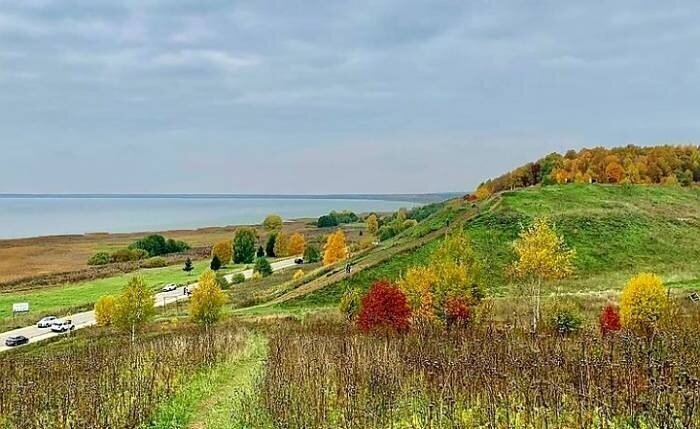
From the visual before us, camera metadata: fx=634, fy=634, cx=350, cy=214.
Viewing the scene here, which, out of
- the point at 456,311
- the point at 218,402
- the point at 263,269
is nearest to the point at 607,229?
the point at 456,311

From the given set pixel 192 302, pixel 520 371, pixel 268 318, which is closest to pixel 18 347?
pixel 192 302

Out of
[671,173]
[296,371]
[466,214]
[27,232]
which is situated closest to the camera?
[296,371]

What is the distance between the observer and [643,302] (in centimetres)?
2608

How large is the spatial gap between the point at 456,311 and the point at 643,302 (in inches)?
300

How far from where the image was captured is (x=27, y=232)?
19125 centimetres

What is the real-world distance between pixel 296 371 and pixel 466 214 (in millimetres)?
56174

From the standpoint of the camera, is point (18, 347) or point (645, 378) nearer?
point (645, 378)

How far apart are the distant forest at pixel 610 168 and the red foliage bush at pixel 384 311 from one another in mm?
71014

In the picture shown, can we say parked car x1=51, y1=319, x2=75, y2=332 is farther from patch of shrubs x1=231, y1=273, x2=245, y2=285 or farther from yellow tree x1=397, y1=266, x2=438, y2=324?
yellow tree x1=397, y1=266, x2=438, y2=324

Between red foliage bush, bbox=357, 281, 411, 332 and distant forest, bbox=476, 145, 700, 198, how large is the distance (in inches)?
2796

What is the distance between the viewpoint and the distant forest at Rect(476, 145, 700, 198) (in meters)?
98.7

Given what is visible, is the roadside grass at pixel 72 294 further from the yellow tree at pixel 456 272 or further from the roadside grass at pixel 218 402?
the roadside grass at pixel 218 402

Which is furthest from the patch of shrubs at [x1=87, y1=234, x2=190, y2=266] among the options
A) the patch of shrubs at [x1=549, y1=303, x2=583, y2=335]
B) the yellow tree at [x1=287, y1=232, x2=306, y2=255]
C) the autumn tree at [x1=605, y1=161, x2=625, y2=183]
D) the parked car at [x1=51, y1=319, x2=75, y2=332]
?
the patch of shrubs at [x1=549, y1=303, x2=583, y2=335]

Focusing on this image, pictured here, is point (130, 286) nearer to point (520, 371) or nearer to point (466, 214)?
point (520, 371)
